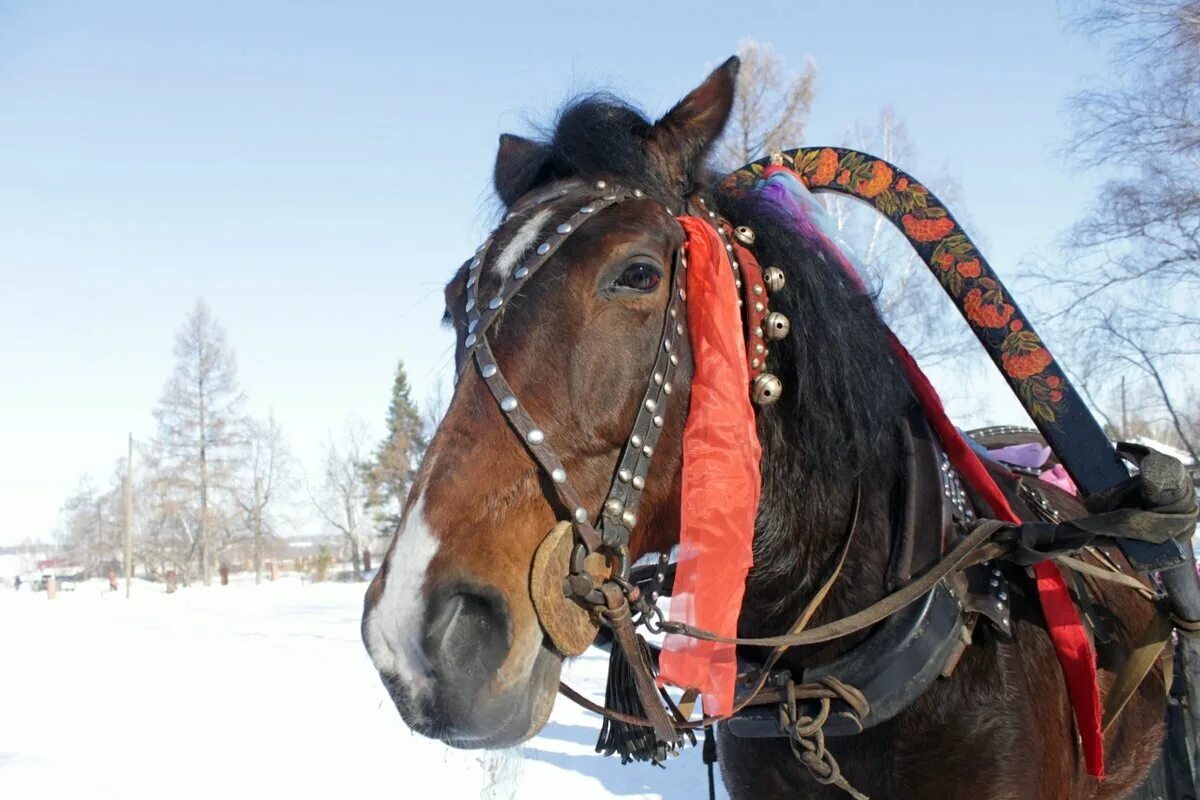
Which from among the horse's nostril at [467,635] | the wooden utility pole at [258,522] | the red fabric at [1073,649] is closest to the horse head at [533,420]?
the horse's nostril at [467,635]

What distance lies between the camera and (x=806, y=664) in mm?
2080

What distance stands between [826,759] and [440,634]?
1.01 metres

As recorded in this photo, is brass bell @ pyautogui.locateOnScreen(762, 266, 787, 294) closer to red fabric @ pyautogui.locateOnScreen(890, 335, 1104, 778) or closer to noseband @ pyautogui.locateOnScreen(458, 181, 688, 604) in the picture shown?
noseband @ pyautogui.locateOnScreen(458, 181, 688, 604)

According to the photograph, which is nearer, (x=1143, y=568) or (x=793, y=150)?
(x=1143, y=568)

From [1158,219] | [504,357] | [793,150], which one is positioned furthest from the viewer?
[1158,219]

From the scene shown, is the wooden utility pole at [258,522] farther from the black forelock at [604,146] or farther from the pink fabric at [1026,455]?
the black forelock at [604,146]

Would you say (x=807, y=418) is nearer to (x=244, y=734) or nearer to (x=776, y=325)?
(x=776, y=325)

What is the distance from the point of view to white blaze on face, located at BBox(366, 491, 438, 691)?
148 centimetres

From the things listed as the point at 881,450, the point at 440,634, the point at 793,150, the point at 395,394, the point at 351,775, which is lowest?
the point at 351,775

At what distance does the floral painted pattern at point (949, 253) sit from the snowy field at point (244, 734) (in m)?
1.62

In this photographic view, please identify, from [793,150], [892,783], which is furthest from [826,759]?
[793,150]

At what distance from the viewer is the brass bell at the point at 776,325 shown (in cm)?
203

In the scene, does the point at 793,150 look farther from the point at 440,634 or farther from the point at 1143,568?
the point at 440,634

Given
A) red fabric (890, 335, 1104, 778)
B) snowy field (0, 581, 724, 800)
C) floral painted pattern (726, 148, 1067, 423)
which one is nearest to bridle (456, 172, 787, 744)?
floral painted pattern (726, 148, 1067, 423)
